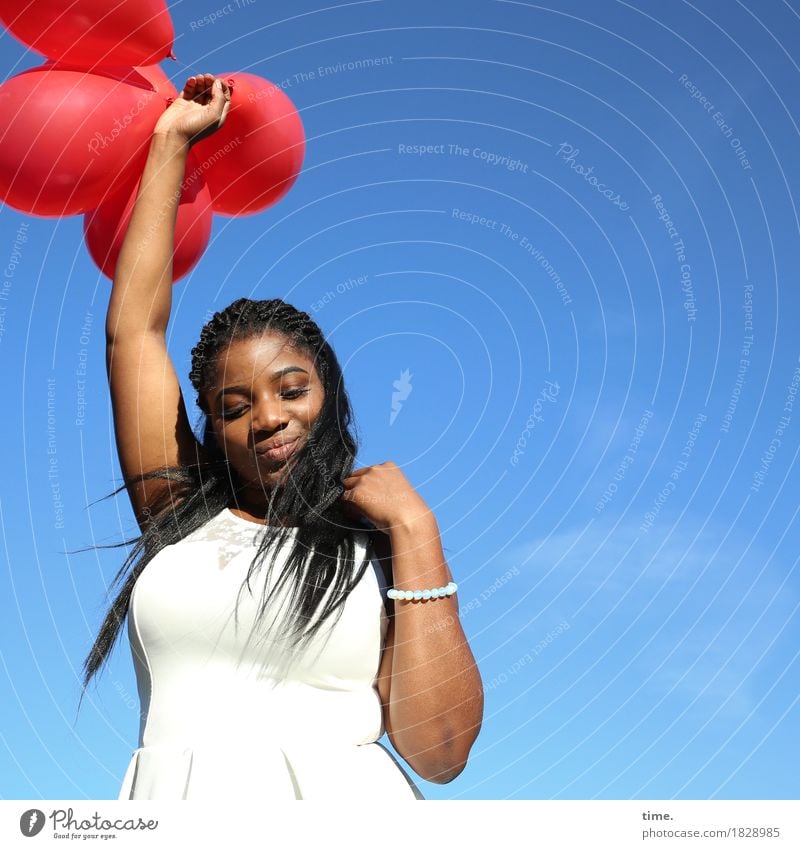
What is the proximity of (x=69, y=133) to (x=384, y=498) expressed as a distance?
9.29ft

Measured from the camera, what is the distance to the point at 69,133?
5.39 m

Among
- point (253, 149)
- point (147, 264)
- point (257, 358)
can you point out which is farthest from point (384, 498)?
point (253, 149)

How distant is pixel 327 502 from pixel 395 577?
0.60 metres

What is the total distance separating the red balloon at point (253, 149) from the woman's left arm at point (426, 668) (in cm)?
278

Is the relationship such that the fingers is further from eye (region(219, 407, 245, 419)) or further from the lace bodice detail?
the lace bodice detail

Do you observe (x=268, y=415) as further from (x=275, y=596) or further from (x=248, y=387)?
(x=275, y=596)

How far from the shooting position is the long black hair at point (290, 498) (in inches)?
170

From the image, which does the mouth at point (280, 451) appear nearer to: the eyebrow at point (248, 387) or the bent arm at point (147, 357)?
the eyebrow at point (248, 387)

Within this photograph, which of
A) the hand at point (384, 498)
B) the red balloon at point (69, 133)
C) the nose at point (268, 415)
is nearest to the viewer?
the hand at point (384, 498)

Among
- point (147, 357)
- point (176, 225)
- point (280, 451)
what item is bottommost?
point (280, 451)

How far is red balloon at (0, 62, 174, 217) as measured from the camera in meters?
5.37

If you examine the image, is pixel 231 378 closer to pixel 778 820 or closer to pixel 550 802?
pixel 550 802

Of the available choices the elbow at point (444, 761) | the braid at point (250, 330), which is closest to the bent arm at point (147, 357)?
the braid at point (250, 330)

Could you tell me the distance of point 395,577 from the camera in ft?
13.8
